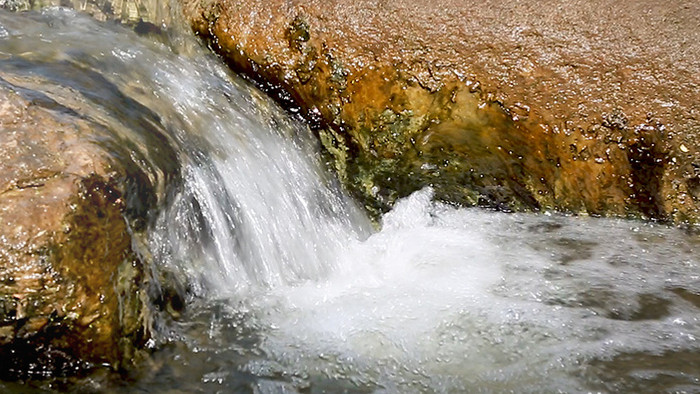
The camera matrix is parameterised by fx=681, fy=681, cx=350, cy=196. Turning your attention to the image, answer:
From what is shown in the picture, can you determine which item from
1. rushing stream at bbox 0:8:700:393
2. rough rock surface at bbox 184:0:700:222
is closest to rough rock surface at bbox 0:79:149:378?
rushing stream at bbox 0:8:700:393

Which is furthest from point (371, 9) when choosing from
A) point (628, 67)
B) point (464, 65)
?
point (628, 67)

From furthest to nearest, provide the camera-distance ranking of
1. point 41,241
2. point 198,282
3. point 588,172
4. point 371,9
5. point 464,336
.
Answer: point 371,9, point 588,172, point 198,282, point 464,336, point 41,241

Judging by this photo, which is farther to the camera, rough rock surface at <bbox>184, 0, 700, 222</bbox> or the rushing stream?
rough rock surface at <bbox>184, 0, 700, 222</bbox>

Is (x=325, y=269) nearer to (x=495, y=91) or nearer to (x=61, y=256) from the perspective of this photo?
(x=495, y=91)

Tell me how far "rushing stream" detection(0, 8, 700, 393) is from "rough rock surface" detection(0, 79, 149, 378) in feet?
0.43

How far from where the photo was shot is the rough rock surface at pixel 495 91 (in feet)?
12.1

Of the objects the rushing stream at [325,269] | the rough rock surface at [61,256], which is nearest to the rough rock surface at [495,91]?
the rushing stream at [325,269]

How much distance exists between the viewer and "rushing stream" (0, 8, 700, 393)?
8.46ft

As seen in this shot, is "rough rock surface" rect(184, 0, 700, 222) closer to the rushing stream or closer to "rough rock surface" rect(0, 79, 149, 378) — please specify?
the rushing stream

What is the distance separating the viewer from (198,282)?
3094 mm

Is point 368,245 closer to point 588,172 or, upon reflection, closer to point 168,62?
point 588,172

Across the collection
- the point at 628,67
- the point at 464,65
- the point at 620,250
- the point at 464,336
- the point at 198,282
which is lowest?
the point at 198,282

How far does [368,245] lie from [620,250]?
134 cm

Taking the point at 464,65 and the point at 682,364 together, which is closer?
the point at 682,364
